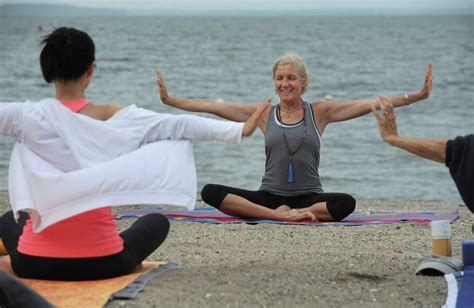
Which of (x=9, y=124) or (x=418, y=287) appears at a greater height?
(x=9, y=124)

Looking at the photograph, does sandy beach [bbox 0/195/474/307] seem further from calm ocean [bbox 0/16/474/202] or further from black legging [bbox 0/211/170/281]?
calm ocean [bbox 0/16/474/202]

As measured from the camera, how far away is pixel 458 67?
4484 centimetres

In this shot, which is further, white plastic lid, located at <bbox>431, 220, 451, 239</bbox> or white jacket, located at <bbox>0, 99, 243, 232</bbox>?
white plastic lid, located at <bbox>431, 220, 451, 239</bbox>

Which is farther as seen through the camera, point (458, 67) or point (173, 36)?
point (173, 36)

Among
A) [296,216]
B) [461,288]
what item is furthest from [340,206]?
[461,288]

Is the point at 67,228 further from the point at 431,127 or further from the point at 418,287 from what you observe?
the point at 431,127

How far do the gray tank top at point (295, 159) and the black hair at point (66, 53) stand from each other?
3.34 m

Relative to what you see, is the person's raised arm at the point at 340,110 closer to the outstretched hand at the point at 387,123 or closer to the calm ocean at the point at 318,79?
the calm ocean at the point at 318,79

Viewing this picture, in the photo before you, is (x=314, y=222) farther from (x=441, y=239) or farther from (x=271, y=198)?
(x=441, y=239)

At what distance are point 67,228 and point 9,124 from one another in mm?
592

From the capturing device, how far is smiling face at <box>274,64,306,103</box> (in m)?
8.37

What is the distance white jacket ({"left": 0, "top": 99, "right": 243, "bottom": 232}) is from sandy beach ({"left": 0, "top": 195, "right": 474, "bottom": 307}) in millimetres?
495

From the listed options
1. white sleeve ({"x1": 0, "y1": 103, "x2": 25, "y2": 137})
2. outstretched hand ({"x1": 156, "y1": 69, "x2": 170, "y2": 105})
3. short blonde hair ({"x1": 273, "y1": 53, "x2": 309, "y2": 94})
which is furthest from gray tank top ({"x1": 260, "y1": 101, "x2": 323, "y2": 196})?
white sleeve ({"x1": 0, "y1": 103, "x2": 25, "y2": 137})

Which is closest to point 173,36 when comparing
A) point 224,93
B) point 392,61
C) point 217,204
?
point 392,61
